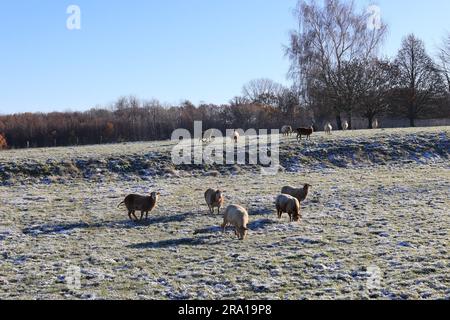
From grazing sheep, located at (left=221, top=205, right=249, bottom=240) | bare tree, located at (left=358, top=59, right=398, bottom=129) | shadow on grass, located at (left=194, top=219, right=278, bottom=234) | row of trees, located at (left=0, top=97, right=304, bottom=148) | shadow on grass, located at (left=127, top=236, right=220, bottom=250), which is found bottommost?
shadow on grass, located at (left=127, top=236, right=220, bottom=250)

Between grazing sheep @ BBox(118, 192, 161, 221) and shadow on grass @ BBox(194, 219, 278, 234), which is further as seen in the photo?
grazing sheep @ BBox(118, 192, 161, 221)

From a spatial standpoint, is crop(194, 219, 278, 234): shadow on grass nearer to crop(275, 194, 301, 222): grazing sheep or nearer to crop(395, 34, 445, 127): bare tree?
crop(275, 194, 301, 222): grazing sheep

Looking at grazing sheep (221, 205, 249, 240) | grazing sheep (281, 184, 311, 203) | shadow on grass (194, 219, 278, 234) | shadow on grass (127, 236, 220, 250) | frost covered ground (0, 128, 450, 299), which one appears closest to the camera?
frost covered ground (0, 128, 450, 299)

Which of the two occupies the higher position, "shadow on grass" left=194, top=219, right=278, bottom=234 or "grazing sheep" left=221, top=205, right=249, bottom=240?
"grazing sheep" left=221, top=205, right=249, bottom=240

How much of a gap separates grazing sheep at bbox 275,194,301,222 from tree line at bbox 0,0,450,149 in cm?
3886

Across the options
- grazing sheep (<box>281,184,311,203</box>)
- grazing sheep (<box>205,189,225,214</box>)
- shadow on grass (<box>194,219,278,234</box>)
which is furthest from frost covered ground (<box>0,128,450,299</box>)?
grazing sheep (<box>281,184,311,203</box>)

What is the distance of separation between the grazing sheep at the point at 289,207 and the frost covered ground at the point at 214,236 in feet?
1.19

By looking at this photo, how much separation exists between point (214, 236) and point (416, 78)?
207 feet

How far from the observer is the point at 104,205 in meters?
20.4

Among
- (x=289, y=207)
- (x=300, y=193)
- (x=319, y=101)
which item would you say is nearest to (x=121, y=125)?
(x=319, y=101)

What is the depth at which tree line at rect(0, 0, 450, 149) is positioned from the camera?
53656 millimetres

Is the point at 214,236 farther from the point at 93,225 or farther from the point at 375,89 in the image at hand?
A: the point at 375,89

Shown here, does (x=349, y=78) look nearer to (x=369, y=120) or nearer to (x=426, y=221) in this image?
(x=369, y=120)

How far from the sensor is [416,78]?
230 ft
